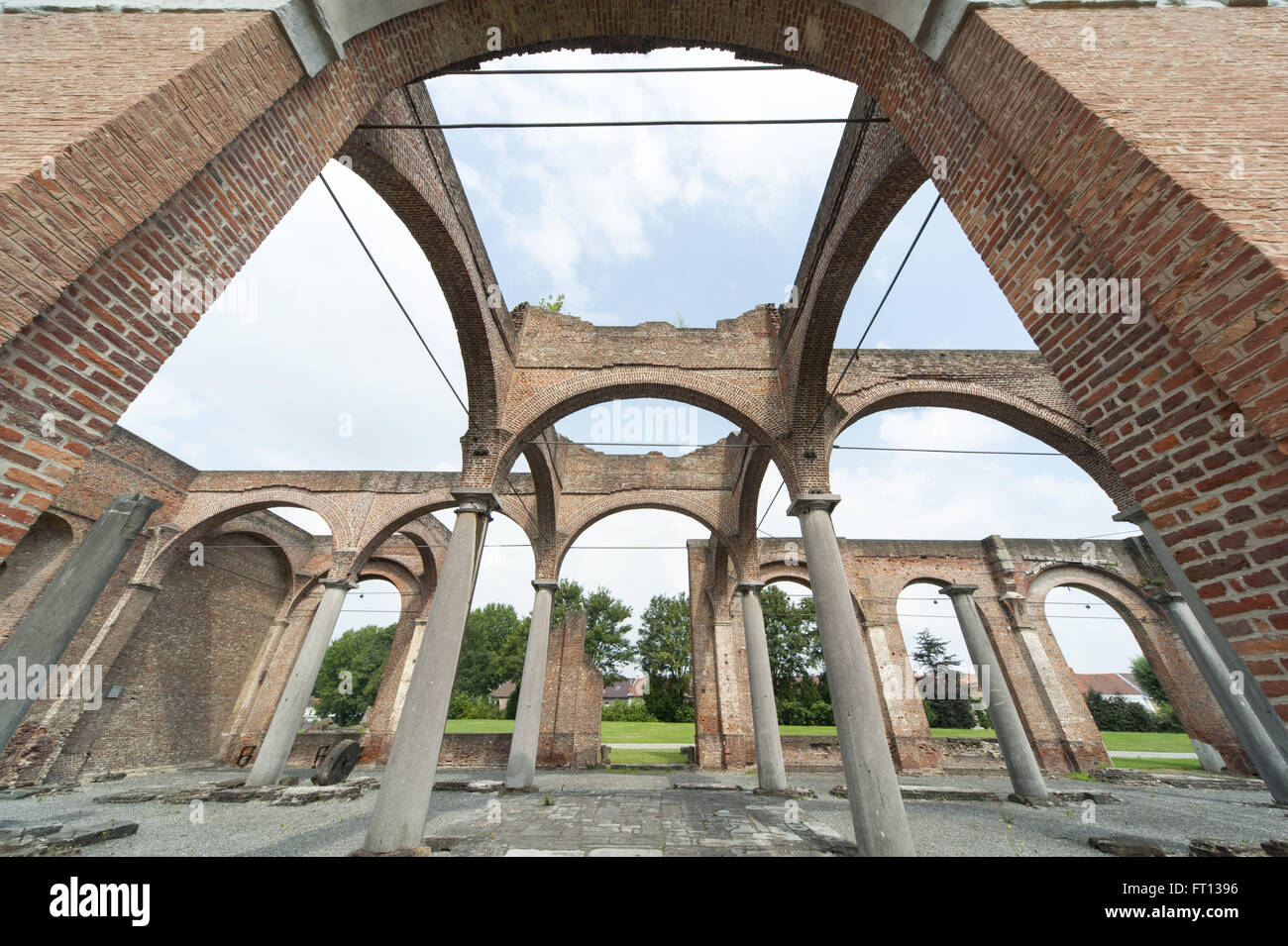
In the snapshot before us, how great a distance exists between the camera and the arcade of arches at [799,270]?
208 cm

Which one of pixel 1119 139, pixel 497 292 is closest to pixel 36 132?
pixel 1119 139

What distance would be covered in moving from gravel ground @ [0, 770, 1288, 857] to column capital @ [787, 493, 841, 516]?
14.3 feet

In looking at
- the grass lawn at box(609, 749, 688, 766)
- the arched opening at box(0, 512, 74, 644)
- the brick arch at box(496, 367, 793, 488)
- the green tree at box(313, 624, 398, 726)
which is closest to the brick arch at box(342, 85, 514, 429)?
the brick arch at box(496, 367, 793, 488)

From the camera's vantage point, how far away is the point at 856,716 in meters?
5.72

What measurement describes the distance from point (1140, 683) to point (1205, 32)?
155ft

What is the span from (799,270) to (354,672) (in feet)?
155

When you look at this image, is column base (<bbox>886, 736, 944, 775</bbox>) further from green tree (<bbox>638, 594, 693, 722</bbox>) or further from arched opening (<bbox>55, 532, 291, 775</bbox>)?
arched opening (<bbox>55, 532, 291, 775</bbox>)

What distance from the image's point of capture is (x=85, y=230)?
226cm

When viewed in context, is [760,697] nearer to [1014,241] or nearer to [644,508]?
[644,508]

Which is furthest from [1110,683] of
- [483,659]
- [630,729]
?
[483,659]

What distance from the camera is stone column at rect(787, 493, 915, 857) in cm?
516

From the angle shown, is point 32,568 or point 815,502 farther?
point 32,568
